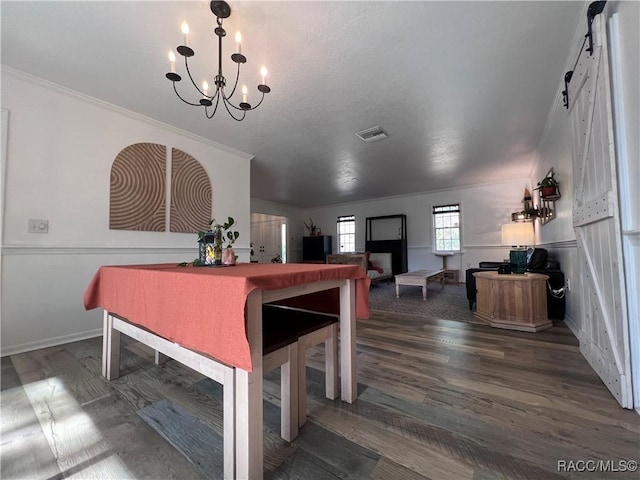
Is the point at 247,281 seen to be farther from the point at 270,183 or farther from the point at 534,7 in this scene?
the point at 270,183

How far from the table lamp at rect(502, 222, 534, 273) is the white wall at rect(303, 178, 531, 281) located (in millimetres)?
3049

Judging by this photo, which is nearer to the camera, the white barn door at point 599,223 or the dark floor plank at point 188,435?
the dark floor plank at point 188,435

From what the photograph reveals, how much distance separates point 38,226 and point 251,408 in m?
2.81

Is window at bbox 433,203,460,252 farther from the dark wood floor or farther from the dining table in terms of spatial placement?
the dining table

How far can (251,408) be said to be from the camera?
88 cm

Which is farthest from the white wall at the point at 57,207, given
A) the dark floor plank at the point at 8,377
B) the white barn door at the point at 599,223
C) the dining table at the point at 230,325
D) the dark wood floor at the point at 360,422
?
the white barn door at the point at 599,223

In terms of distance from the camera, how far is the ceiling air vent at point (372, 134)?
327 centimetres

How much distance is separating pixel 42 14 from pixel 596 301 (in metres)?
4.17

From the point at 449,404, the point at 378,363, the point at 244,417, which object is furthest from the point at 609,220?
the point at 244,417

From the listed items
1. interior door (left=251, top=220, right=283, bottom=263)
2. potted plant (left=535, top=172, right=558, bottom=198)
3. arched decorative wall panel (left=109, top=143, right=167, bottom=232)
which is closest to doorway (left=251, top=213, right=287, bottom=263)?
interior door (left=251, top=220, right=283, bottom=263)

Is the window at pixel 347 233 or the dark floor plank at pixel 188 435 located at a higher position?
the window at pixel 347 233

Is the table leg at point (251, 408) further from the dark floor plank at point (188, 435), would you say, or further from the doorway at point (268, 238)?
the doorway at point (268, 238)

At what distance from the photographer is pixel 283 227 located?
8.77m

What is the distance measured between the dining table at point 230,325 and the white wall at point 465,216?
20.5 feet
